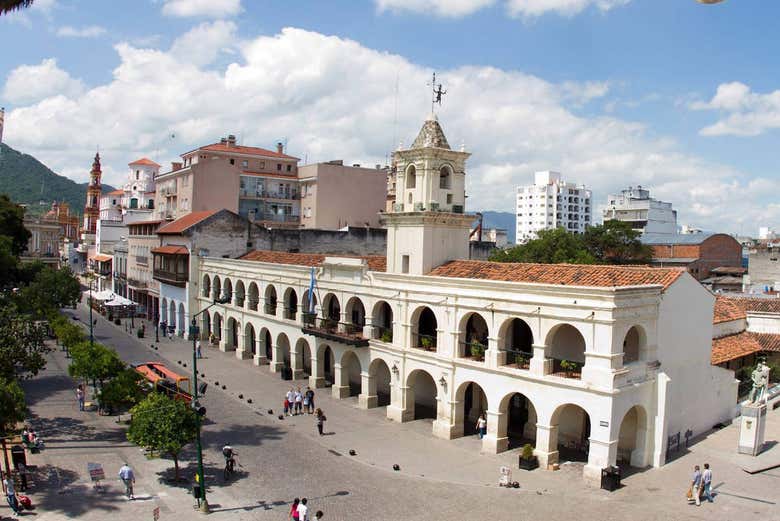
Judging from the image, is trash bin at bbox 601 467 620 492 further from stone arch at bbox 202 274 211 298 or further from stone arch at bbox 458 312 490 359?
stone arch at bbox 202 274 211 298

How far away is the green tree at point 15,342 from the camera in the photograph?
80.6ft

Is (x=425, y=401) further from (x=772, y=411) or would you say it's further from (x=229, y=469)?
(x=772, y=411)

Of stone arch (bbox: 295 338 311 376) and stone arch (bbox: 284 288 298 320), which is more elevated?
stone arch (bbox: 284 288 298 320)

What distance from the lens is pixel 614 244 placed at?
62000mm

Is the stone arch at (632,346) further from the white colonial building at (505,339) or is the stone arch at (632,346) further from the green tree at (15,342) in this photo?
the green tree at (15,342)

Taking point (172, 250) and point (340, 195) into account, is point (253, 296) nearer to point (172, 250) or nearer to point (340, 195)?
point (172, 250)

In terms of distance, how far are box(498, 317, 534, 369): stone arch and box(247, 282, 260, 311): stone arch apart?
2124 centimetres

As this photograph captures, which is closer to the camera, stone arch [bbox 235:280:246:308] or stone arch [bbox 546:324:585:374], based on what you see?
stone arch [bbox 546:324:585:374]

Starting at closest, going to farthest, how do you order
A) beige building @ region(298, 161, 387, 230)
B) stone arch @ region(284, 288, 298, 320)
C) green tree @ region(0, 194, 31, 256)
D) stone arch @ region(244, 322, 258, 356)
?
1. stone arch @ region(284, 288, 298, 320)
2. stone arch @ region(244, 322, 258, 356)
3. green tree @ region(0, 194, 31, 256)
4. beige building @ region(298, 161, 387, 230)

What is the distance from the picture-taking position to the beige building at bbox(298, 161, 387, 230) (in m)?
61.2

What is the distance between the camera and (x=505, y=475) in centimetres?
2223

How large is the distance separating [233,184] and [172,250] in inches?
413

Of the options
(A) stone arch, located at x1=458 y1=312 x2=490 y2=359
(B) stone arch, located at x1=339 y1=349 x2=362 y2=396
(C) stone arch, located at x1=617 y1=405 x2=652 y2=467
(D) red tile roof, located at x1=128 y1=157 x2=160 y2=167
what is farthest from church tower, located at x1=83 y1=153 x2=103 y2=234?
(C) stone arch, located at x1=617 y1=405 x2=652 y2=467

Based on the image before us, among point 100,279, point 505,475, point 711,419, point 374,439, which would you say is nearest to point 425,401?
point 374,439
